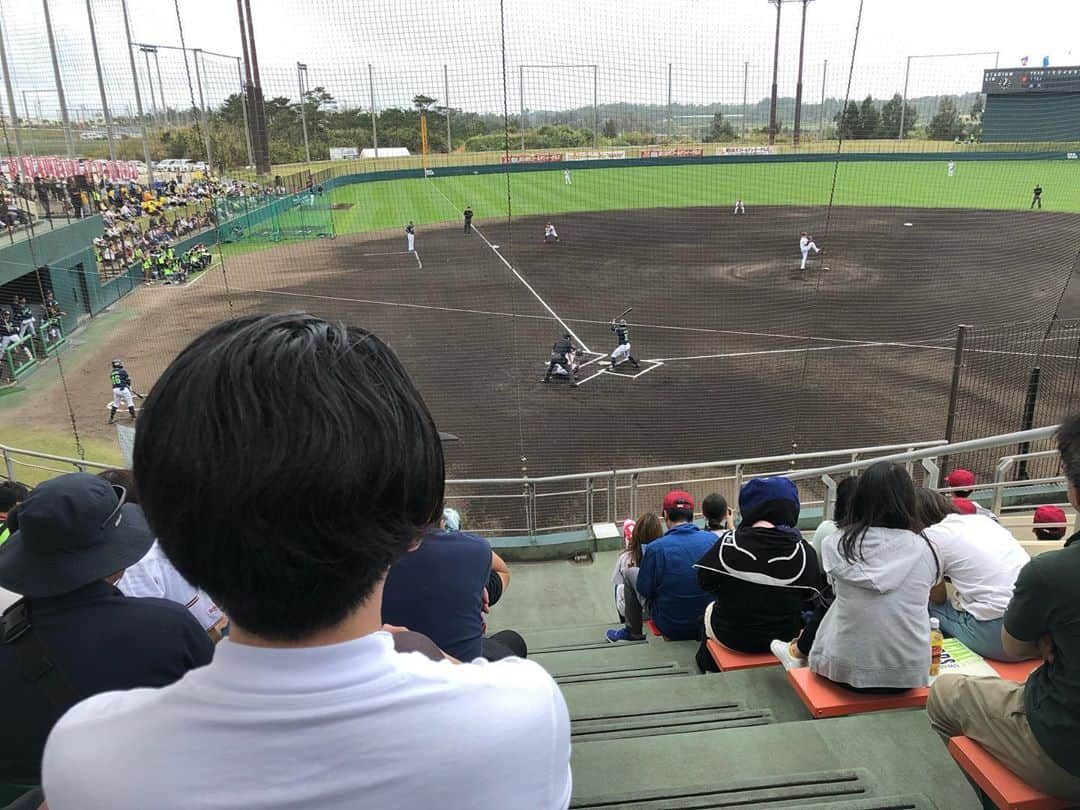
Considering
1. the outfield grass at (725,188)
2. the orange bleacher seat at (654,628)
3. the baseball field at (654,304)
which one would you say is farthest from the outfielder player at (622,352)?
the outfield grass at (725,188)

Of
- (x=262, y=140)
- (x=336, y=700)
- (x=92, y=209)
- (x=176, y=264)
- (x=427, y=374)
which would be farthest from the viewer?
(x=176, y=264)

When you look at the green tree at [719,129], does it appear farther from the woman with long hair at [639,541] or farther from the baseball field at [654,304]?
the woman with long hair at [639,541]

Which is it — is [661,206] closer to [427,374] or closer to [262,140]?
[427,374]

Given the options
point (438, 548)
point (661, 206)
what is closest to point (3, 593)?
point (438, 548)

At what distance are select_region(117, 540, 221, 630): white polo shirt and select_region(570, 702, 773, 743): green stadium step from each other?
1.23m

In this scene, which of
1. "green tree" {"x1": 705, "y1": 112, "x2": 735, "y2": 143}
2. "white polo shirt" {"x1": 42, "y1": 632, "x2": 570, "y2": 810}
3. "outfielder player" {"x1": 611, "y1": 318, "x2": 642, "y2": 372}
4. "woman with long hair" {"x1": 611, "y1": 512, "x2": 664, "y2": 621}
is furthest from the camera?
"outfielder player" {"x1": 611, "y1": 318, "x2": 642, "y2": 372}

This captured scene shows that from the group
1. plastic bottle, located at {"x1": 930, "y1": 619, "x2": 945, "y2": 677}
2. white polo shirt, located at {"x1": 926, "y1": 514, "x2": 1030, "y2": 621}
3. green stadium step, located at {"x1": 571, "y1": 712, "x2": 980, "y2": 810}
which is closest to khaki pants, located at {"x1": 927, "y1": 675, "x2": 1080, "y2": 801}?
green stadium step, located at {"x1": 571, "y1": 712, "x2": 980, "y2": 810}

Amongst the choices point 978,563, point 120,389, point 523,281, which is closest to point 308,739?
point 978,563

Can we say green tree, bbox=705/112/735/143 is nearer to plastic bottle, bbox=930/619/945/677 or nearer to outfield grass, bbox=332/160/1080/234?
plastic bottle, bbox=930/619/945/677

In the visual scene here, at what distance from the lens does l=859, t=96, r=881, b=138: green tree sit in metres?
14.0

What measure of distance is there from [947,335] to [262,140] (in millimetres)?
12436

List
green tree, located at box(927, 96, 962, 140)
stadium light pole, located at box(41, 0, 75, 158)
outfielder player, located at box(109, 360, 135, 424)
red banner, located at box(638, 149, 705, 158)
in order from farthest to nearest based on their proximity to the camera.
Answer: red banner, located at box(638, 149, 705, 158)
green tree, located at box(927, 96, 962, 140)
outfielder player, located at box(109, 360, 135, 424)
stadium light pole, located at box(41, 0, 75, 158)

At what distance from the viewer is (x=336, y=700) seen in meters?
0.60

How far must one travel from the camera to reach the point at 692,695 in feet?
8.36
